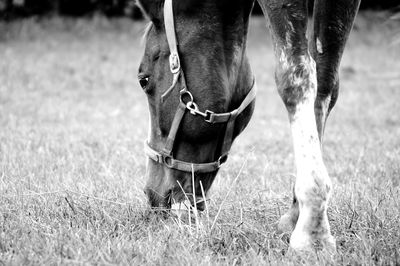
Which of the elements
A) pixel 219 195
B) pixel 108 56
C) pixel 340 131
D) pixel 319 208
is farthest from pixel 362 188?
pixel 108 56

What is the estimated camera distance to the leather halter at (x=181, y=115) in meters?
2.82

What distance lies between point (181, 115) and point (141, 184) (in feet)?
3.52

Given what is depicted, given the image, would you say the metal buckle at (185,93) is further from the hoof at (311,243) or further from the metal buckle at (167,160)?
the hoof at (311,243)

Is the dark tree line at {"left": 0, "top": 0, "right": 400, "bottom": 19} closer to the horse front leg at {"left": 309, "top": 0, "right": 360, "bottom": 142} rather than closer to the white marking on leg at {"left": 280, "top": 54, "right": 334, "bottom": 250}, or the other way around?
the horse front leg at {"left": 309, "top": 0, "right": 360, "bottom": 142}

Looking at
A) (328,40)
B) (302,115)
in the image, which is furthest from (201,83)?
(328,40)

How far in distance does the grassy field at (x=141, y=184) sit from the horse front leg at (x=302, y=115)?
15 centimetres

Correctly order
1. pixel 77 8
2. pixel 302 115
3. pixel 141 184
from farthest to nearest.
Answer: pixel 77 8
pixel 141 184
pixel 302 115

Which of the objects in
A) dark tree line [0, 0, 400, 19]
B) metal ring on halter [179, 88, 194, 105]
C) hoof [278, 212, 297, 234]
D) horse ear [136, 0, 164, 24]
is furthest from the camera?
dark tree line [0, 0, 400, 19]

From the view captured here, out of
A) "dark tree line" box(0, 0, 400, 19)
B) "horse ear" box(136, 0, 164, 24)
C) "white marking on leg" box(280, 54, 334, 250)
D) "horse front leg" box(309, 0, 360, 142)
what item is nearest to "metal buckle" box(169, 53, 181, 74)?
"horse ear" box(136, 0, 164, 24)

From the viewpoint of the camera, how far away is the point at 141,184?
3.75 metres

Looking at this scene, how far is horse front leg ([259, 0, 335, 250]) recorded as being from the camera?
2.40 m

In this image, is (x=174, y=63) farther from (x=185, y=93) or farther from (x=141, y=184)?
(x=141, y=184)

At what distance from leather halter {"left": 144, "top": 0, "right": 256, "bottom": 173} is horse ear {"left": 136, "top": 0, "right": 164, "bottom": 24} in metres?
0.08

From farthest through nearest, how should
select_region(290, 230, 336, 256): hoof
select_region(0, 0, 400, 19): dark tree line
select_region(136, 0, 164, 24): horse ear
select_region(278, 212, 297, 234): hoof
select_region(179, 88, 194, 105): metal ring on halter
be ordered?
select_region(0, 0, 400, 19): dark tree line
select_region(136, 0, 164, 24): horse ear
select_region(179, 88, 194, 105): metal ring on halter
select_region(278, 212, 297, 234): hoof
select_region(290, 230, 336, 256): hoof
